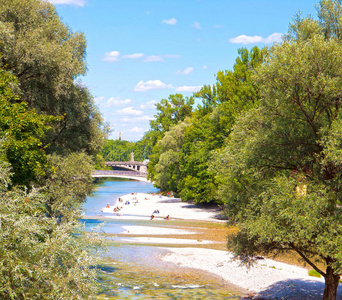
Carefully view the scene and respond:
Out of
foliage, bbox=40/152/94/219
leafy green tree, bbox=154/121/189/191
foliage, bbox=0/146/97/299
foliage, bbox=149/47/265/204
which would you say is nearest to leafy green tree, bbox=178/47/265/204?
foliage, bbox=149/47/265/204

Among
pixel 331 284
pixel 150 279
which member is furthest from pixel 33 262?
pixel 150 279

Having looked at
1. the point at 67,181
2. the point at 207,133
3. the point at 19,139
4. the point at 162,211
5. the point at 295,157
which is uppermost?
the point at 207,133

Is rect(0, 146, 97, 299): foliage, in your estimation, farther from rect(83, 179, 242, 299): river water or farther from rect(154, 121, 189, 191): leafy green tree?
rect(154, 121, 189, 191): leafy green tree

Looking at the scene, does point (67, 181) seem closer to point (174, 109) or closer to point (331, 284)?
point (331, 284)

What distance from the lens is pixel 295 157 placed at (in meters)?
18.9

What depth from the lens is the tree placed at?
16.4 m

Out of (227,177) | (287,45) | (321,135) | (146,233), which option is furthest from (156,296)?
(146,233)

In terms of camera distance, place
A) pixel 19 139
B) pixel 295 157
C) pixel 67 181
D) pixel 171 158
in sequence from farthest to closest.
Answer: pixel 171 158, pixel 67 181, pixel 19 139, pixel 295 157

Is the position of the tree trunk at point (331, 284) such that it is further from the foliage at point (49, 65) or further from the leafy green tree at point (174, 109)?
the leafy green tree at point (174, 109)

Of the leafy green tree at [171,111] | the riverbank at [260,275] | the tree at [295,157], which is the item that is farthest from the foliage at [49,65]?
the leafy green tree at [171,111]

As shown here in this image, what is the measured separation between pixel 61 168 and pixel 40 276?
54.1 feet

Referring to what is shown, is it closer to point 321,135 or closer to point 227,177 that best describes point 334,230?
point 321,135

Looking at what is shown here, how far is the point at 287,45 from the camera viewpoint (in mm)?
17625

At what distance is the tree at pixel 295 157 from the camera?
16.4 m
